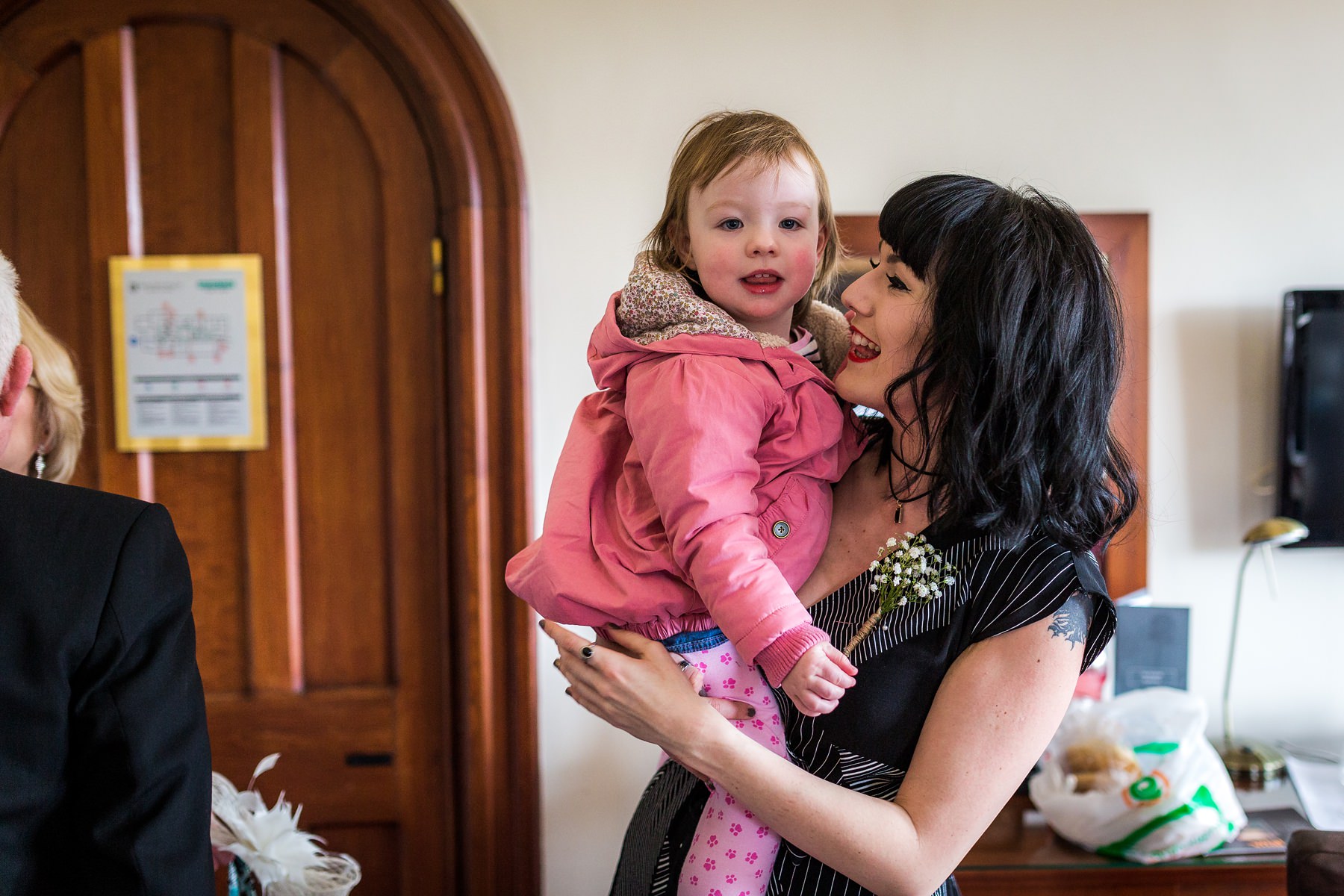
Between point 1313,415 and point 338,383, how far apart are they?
7.53 ft

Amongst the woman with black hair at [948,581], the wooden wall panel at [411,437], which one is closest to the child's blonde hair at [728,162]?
the woman with black hair at [948,581]

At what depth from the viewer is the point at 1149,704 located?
1964 millimetres

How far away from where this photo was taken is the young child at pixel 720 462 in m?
1.05

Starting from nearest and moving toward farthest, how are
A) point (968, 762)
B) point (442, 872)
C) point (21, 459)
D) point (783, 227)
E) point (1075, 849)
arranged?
point (968, 762) → point (783, 227) → point (21, 459) → point (1075, 849) → point (442, 872)

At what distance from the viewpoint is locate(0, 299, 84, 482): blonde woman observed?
149 centimetres

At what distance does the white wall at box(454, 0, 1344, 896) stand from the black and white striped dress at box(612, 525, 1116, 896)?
1.12m

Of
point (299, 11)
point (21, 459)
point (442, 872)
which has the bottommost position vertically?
point (442, 872)

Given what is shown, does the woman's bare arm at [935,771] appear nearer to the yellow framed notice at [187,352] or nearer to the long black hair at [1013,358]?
the long black hair at [1013,358]

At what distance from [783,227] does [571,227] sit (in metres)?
0.99

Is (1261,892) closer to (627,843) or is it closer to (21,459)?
(627,843)

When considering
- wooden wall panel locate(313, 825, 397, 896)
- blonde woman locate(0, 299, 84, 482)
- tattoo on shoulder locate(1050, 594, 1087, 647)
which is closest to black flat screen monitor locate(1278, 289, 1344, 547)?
tattoo on shoulder locate(1050, 594, 1087, 647)

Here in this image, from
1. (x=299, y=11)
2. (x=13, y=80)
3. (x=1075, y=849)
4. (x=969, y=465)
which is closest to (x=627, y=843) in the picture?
(x=969, y=465)

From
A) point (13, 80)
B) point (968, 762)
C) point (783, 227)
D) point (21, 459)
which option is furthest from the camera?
point (13, 80)

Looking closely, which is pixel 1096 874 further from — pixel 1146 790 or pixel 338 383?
pixel 338 383
